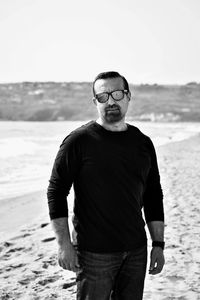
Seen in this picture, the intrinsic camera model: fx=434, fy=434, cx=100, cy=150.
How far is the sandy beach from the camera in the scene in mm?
4102

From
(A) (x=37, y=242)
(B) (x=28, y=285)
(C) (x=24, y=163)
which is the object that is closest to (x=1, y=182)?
(C) (x=24, y=163)

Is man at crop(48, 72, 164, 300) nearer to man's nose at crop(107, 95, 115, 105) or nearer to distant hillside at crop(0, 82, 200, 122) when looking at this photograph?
man's nose at crop(107, 95, 115, 105)

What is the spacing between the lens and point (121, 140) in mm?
2301

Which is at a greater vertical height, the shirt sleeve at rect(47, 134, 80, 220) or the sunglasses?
the sunglasses

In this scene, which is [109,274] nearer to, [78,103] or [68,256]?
[68,256]

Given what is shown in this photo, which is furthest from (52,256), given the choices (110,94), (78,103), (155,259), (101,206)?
(78,103)

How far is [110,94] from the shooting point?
2391mm

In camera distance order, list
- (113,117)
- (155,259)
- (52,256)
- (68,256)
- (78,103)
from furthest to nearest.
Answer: (78,103) → (52,256) → (155,259) → (113,117) → (68,256)

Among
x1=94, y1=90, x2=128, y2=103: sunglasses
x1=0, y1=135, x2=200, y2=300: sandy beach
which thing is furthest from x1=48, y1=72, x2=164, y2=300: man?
x1=0, y1=135, x2=200, y2=300: sandy beach

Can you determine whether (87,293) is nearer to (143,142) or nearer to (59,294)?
(143,142)

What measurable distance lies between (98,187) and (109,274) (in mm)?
461

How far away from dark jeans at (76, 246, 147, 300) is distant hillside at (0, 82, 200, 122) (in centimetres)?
9957

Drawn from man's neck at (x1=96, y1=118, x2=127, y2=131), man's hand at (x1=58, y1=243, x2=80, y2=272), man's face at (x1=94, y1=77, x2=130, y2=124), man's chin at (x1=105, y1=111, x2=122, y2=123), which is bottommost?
man's hand at (x1=58, y1=243, x2=80, y2=272)

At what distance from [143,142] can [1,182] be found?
10.8m
